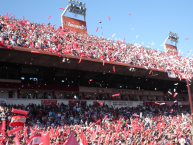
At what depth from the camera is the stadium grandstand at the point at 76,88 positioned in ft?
52.8

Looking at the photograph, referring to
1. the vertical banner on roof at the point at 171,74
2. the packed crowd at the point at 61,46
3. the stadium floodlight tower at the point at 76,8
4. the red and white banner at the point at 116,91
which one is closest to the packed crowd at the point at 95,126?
the red and white banner at the point at 116,91

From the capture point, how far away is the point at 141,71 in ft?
90.5

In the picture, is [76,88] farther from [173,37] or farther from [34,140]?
[173,37]

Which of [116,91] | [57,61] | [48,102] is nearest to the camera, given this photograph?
[57,61]

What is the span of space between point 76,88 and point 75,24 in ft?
33.2

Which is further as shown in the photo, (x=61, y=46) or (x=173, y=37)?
(x=173, y=37)

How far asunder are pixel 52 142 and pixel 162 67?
836 inches

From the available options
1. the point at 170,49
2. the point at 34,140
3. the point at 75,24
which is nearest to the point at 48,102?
the point at 75,24

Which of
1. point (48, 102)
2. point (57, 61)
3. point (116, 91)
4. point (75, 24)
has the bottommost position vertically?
point (48, 102)

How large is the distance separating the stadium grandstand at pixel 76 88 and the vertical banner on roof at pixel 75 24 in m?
0.17

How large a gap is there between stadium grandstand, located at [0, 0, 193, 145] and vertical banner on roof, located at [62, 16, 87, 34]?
168mm

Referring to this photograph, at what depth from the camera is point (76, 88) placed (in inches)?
1147

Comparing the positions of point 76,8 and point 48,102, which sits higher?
point 76,8

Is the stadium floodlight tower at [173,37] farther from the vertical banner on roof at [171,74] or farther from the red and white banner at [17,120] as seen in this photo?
the red and white banner at [17,120]
